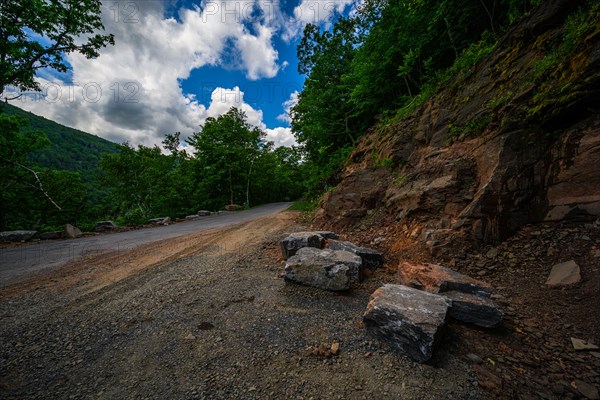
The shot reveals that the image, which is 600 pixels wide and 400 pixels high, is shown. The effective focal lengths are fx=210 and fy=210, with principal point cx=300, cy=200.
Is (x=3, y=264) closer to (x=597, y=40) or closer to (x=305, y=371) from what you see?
(x=305, y=371)

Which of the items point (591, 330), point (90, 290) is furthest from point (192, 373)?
point (591, 330)

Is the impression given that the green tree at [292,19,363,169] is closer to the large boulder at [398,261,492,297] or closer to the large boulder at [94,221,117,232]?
the large boulder at [398,261,492,297]

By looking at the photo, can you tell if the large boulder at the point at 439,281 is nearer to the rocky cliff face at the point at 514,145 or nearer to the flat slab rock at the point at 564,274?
the flat slab rock at the point at 564,274

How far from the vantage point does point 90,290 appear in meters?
3.69

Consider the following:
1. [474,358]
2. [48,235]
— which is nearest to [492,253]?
[474,358]

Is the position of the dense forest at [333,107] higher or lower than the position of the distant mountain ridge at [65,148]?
lower

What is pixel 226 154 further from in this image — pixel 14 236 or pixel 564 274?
pixel 564 274

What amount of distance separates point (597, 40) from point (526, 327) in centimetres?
466

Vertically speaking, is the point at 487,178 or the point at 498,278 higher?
the point at 487,178

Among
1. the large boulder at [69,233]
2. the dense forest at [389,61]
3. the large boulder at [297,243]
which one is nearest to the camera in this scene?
the large boulder at [297,243]

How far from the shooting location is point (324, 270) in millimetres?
3549

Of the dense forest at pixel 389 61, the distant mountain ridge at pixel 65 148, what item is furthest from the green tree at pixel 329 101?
the distant mountain ridge at pixel 65 148

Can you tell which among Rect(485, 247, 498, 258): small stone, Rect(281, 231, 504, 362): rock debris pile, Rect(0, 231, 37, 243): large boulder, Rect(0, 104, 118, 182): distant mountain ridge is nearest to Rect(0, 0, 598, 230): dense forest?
Rect(0, 231, 37, 243): large boulder

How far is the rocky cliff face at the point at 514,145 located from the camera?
3.40 meters
